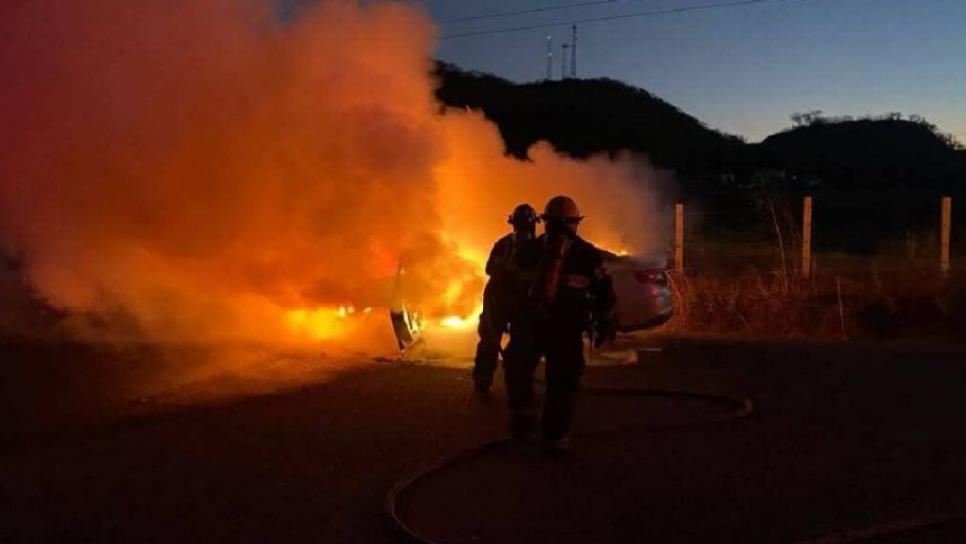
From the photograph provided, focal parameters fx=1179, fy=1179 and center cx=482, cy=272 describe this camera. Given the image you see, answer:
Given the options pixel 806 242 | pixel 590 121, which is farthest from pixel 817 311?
pixel 590 121

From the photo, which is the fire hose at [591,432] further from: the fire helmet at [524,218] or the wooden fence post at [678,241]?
the wooden fence post at [678,241]

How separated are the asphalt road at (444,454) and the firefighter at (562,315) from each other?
365mm

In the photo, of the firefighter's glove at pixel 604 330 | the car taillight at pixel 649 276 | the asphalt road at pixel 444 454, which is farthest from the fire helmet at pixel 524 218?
the car taillight at pixel 649 276

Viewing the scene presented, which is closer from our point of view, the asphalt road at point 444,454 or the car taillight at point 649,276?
the asphalt road at point 444,454

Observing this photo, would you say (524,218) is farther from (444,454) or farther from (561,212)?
(444,454)

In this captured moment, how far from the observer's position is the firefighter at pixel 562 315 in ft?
26.7

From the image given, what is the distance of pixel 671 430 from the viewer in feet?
29.3

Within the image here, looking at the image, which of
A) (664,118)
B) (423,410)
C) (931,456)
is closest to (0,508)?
(423,410)

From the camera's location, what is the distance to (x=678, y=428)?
898 cm

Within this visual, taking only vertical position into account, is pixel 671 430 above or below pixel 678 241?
below

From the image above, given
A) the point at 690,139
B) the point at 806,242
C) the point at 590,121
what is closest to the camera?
the point at 806,242

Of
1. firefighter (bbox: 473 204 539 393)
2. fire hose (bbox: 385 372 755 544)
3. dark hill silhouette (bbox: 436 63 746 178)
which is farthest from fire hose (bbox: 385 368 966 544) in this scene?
dark hill silhouette (bbox: 436 63 746 178)

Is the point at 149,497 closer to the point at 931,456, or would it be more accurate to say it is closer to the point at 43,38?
the point at 931,456

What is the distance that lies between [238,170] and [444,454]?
23.8 ft
